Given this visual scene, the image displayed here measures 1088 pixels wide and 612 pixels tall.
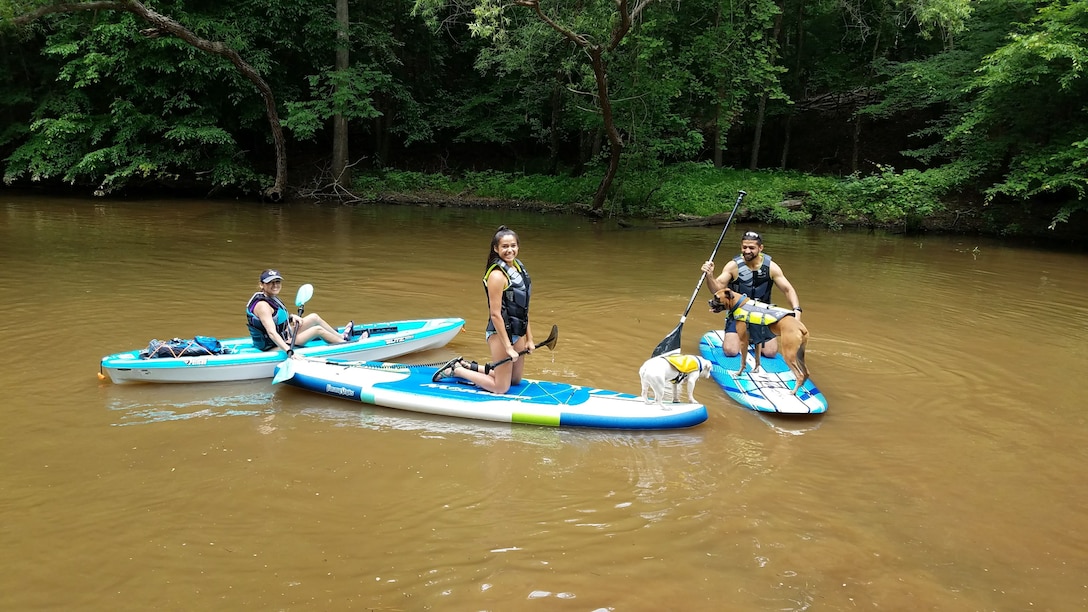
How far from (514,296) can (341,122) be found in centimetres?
1581

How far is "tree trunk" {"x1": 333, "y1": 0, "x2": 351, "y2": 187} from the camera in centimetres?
1811

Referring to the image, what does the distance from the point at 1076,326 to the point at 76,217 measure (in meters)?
17.2

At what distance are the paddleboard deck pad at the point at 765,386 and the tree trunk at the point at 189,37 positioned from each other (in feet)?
45.0

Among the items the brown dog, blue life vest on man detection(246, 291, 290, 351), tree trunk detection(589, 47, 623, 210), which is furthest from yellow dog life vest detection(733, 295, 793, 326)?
tree trunk detection(589, 47, 623, 210)

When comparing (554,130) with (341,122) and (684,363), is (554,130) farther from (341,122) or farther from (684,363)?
(684,363)

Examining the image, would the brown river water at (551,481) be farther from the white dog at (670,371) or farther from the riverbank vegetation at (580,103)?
the riverbank vegetation at (580,103)

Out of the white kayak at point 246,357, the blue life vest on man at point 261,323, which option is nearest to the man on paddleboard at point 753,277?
the white kayak at point 246,357

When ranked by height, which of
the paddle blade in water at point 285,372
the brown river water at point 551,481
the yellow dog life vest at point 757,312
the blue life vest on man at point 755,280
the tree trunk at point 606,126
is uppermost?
the tree trunk at point 606,126

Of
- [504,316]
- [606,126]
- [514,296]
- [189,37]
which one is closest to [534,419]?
Result: [504,316]

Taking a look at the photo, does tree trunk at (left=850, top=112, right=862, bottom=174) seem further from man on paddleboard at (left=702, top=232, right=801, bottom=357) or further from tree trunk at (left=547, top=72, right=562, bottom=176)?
man on paddleboard at (left=702, top=232, right=801, bottom=357)

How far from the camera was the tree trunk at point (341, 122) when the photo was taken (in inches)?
713

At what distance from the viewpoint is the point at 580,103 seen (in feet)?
57.1

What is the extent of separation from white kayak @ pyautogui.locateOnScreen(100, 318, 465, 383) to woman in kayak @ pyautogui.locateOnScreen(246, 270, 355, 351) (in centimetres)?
9

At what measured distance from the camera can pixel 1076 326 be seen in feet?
26.0
